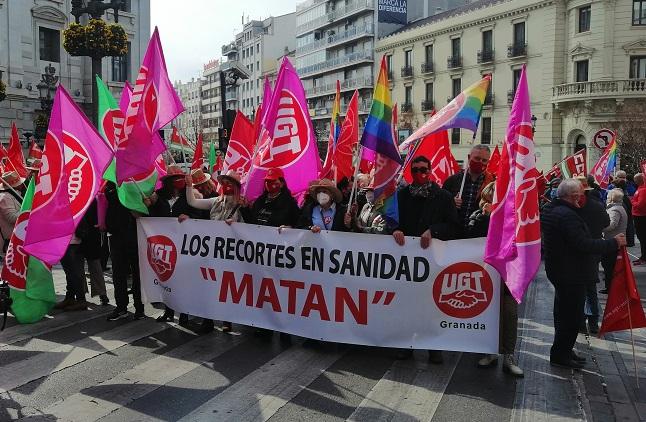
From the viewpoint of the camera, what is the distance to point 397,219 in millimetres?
6082

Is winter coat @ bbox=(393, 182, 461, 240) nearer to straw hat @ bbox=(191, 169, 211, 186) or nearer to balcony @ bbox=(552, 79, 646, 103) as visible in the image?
straw hat @ bbox=(191, 169, 211, 186)

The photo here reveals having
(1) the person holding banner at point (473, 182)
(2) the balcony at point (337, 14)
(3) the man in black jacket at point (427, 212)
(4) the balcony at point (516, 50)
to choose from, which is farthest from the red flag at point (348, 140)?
(2) the balcony at point (337, 14)

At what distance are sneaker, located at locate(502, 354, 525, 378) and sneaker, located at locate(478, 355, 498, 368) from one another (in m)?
0.12

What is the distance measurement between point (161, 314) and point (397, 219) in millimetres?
3401

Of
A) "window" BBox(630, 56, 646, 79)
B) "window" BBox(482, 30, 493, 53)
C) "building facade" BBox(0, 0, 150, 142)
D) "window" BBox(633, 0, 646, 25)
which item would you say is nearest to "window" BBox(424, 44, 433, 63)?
"window" BBox(482, 30, 493, 53)

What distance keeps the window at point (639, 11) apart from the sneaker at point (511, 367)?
39819 mm

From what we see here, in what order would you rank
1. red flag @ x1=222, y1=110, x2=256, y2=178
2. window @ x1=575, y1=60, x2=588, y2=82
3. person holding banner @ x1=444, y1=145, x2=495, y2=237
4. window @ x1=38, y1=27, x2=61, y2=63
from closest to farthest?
person holding banner @ x1=444, y1=145, x2=495, y2=237, red flag @ x1=222, y1=110, x2=256, y2=178, window @ x1=38, y1=27, x2=61, y2=63, window @ x1=575, y1=60, x2=588, y2=82

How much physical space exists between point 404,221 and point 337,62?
65.5 m

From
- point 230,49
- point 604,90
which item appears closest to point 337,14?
point 604,90

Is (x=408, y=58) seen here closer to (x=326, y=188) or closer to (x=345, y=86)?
(x=345, y=86)

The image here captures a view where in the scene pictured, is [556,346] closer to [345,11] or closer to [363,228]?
[363,228]

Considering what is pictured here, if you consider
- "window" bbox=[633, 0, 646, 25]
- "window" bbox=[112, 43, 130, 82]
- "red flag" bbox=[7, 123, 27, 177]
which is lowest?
"red flag" bbox=[7, 123, 27, 177]

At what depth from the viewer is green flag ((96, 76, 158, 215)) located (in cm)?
719

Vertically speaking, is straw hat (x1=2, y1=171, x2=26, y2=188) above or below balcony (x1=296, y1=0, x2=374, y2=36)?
below
